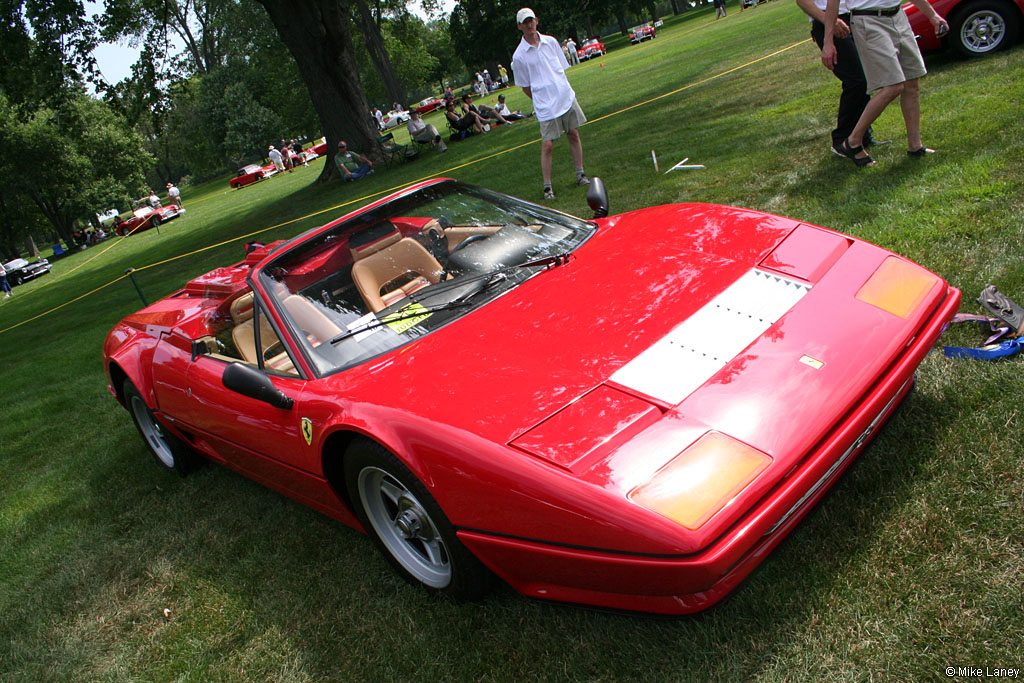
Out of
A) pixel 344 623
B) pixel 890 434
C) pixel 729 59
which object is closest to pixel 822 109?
pixel 890 434

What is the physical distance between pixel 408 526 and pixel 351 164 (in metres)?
14.9

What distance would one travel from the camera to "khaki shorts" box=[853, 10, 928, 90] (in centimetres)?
465

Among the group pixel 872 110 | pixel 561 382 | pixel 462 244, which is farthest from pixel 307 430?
pixel 872 110

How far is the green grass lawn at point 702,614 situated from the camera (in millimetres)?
1884

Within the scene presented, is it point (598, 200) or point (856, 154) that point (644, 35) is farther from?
point (598, 200)

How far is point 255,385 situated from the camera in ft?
8.80

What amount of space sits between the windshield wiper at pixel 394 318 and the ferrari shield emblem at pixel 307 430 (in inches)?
13.9

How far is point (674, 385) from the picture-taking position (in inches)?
81.8

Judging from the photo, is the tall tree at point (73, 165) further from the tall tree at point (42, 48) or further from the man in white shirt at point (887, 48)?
the man in white shirt at point (887, 48)

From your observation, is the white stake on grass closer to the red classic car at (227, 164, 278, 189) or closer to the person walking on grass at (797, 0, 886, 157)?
the person walking on grass at (797, 0, 886, 157)

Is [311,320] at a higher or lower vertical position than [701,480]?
higher

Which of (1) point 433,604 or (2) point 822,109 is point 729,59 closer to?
(2) point 822,109

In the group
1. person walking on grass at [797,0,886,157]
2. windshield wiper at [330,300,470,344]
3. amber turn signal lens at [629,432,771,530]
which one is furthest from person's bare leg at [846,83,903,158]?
amber turn signal lens at [629,432,771,530]

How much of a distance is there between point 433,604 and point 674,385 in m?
1.14
